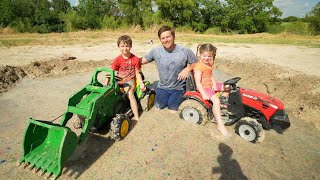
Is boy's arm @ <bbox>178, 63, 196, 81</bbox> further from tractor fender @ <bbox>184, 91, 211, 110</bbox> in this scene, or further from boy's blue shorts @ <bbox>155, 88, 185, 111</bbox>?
boy's blue shorts @ <bbox>155, 88, 185, 111</bbox>

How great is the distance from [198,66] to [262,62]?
6714mm

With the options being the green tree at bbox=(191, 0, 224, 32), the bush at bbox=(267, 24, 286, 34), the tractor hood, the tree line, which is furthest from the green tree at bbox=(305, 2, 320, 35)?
A: the tractor hood

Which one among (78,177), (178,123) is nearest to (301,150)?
(178,123)

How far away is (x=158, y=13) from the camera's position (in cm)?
3438

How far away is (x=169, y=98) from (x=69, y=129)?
8.42 feet

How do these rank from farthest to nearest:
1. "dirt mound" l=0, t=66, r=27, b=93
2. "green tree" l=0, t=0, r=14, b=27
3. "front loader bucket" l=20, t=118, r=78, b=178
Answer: "green tree" l=0, t=0, r=14, b=27
"dirt mound" l=0, t=66, r=27, b=93
"front loader bucket" l=20, t=118, r=78, b=178

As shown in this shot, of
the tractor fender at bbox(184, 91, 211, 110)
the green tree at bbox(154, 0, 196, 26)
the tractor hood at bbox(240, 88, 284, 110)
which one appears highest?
the green tree at bbox(154, 0, 196, 26)

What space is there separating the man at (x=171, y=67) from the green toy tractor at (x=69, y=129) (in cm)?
102

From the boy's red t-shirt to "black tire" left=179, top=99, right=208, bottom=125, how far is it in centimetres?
131

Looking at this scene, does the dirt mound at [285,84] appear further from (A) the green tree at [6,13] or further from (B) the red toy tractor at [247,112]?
(A) the green tree at [6,13]

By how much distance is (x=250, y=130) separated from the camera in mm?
4004

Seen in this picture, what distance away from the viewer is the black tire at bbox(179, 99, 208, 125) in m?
4.58

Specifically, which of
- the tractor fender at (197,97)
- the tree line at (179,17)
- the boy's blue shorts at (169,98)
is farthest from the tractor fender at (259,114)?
the tree line at (179,17)

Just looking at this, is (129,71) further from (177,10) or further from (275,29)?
(275,29)
